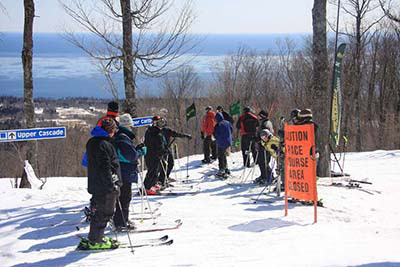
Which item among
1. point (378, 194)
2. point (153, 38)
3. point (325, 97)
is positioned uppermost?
point (153, 38)

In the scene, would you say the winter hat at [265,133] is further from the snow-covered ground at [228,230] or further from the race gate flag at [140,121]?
A: the race gate flag at [140,121]

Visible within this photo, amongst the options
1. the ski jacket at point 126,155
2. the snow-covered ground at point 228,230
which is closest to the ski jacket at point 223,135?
the snow-covered ground at point 228,230

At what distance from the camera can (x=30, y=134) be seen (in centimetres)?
1085

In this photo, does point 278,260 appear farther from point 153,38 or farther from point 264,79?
point 264,79

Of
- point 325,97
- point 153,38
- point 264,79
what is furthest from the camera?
point 264,79

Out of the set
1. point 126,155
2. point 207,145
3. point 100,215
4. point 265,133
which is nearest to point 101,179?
A: point 100,215

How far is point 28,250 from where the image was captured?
7039 millimetres

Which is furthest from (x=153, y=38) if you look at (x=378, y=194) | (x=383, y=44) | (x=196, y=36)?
(x=383, y=44)

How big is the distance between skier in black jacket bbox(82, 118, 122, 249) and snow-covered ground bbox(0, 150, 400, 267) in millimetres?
274

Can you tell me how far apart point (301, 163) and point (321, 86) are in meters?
4.98

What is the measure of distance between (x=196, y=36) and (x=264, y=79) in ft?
112

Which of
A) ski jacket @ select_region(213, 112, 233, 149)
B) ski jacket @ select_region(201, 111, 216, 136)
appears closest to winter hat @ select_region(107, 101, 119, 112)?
ski jacket @ select_region(213, 112, 233, 149)

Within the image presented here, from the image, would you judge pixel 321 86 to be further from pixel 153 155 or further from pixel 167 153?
pixel 153 155

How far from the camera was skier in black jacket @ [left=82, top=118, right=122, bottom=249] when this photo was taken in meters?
6.72
